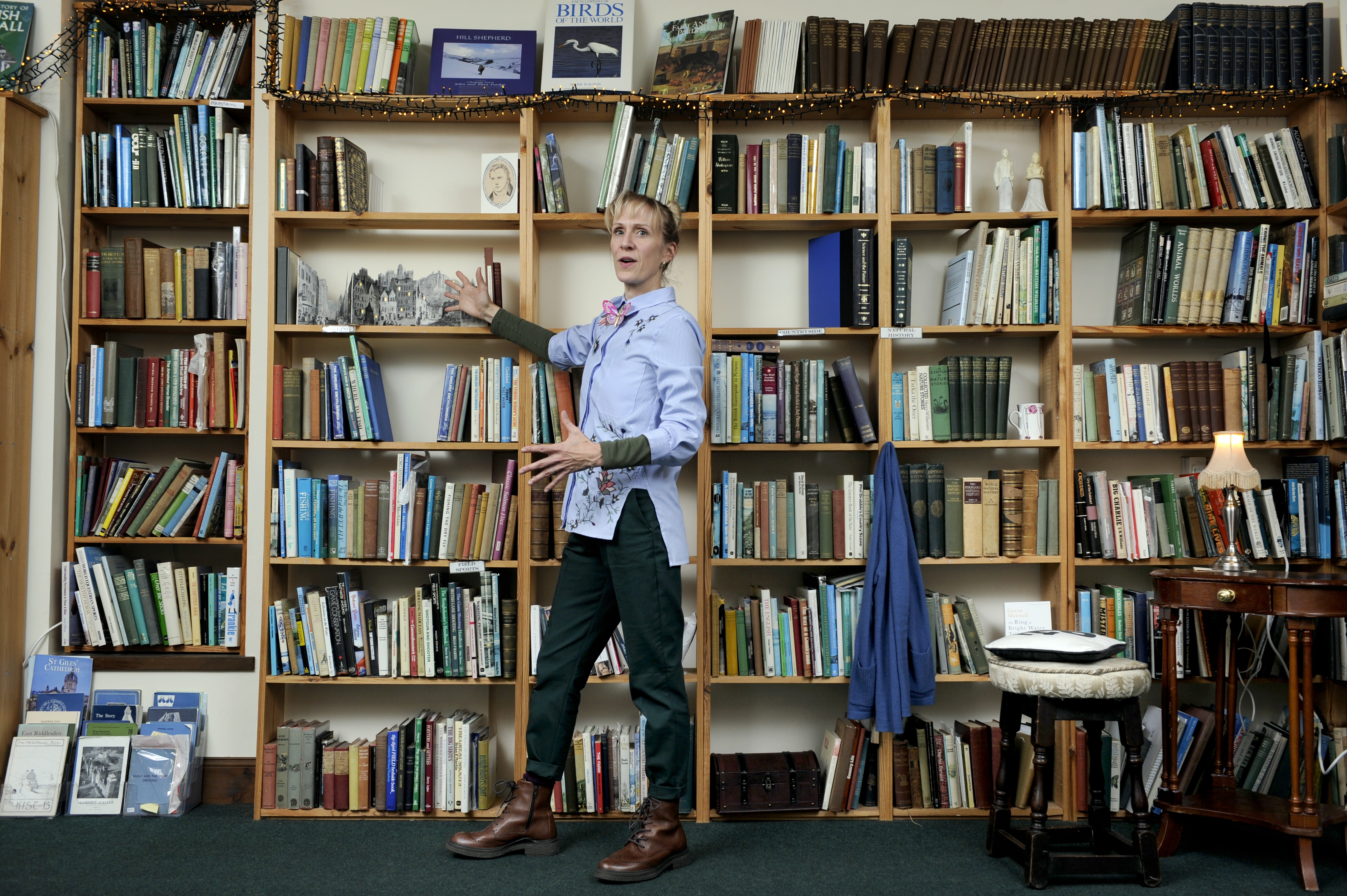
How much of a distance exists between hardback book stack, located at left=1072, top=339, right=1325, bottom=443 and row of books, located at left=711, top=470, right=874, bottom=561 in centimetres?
77

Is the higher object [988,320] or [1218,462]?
[988,320]

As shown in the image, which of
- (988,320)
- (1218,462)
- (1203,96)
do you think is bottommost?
(1218,462)

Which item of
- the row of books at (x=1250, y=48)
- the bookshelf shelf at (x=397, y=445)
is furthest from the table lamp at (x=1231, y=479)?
the bookshelf shelf at (x=397, y=445)

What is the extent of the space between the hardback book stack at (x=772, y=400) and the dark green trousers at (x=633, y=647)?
2.03 feet

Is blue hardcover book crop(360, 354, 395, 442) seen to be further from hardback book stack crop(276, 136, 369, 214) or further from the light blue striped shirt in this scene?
the light blue striped shirt

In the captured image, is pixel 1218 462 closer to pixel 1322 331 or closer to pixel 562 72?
pixel 1322 331

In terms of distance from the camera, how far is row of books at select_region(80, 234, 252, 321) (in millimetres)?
3035

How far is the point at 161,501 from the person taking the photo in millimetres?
3018

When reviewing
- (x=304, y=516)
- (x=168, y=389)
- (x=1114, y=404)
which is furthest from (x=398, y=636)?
(x=1114, y=404)

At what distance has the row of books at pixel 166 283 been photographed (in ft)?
9.96

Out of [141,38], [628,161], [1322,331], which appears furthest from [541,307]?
[1322,331]

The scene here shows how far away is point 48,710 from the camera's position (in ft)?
9.61

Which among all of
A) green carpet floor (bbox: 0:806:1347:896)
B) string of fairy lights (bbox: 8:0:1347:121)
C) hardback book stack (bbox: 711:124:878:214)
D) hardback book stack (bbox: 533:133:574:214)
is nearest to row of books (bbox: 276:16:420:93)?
string of fairy lights (bbox: 8:0:1347:121)

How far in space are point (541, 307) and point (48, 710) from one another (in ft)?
6.77
